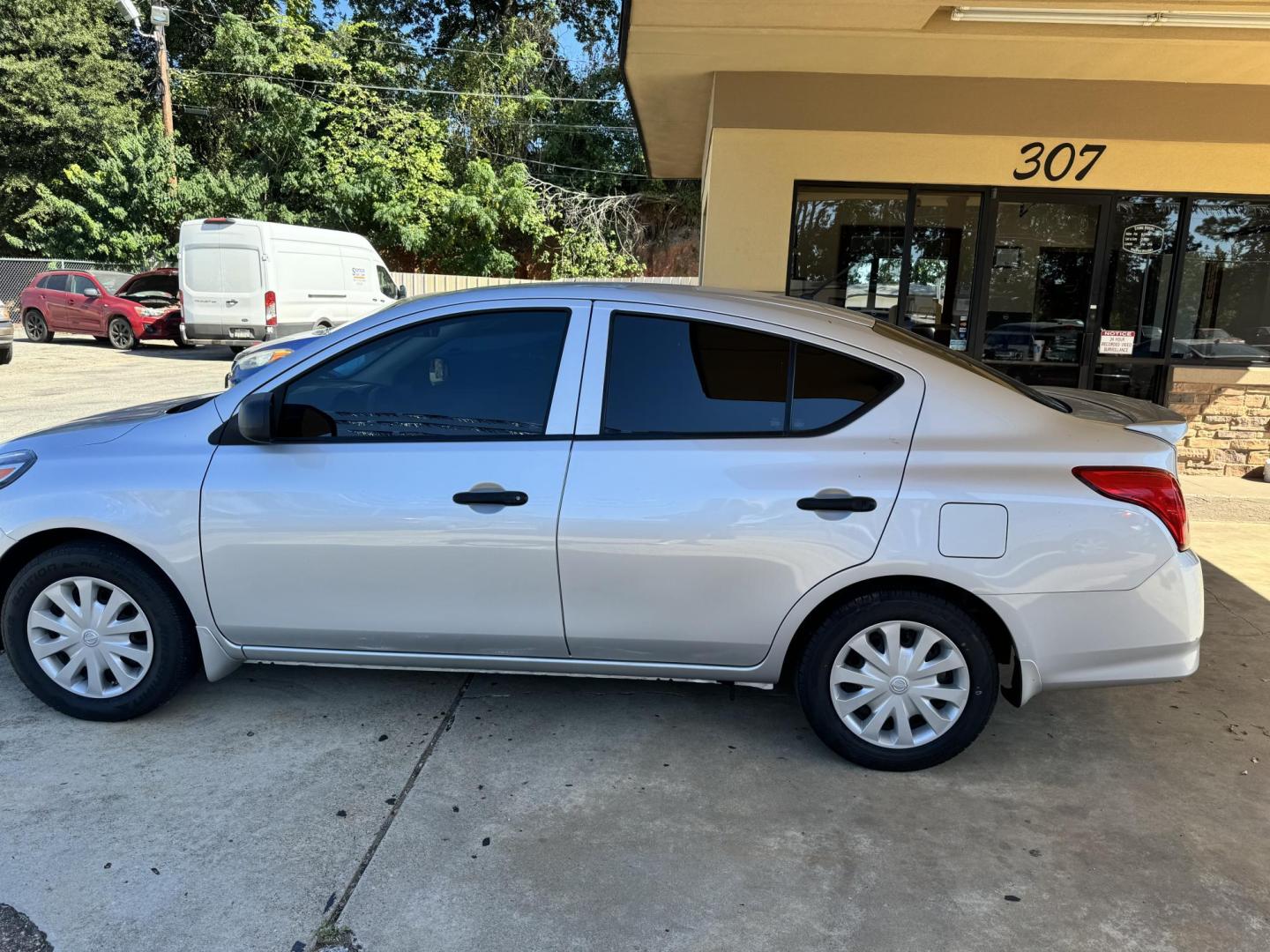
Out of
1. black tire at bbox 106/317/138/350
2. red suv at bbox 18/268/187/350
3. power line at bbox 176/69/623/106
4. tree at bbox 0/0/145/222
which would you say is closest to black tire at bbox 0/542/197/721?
red suv at bbox 18/268/187/350

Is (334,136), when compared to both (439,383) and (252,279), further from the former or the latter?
(439,383)

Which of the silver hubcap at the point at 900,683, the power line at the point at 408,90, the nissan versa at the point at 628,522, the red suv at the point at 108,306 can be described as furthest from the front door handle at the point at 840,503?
the power line at the point at 408,90

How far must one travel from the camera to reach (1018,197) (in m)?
7.67

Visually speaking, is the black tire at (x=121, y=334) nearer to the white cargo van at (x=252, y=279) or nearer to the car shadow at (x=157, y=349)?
the car shadow at (x=157, y=349)

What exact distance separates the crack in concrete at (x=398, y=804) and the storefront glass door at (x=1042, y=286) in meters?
6.03

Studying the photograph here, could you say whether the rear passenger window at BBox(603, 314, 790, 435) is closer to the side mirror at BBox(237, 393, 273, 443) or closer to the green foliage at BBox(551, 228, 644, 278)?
the side mirror at BBox(237, 393, 273, 443)

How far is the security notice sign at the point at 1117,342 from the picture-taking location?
8023 millimetres

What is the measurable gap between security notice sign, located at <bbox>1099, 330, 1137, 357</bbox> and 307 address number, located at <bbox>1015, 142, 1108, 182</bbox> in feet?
4.51

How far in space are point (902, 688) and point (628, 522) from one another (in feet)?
3.63

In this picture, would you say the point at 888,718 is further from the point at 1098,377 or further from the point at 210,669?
the point at 1098,377

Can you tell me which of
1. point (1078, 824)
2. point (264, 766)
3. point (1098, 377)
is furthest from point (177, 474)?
point (1098, 377)

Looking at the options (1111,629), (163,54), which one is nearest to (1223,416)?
(1111,629)

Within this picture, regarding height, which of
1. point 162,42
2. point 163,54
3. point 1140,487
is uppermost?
point 162,42

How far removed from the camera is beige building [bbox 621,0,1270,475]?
6.98m
